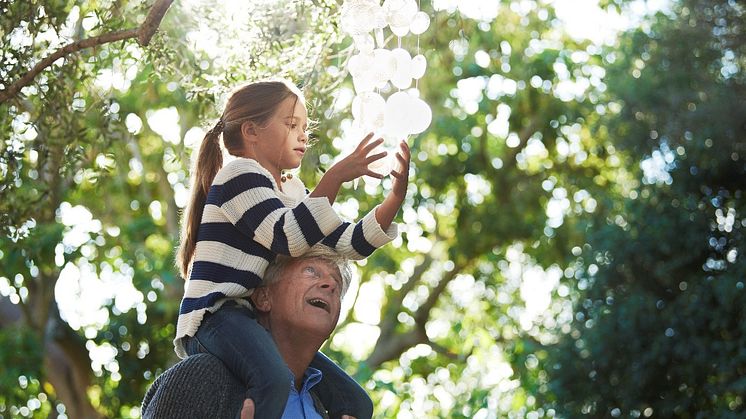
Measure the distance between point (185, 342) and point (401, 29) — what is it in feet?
4.29

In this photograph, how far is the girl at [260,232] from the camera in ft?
12.1

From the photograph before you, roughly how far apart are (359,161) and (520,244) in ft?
42.8

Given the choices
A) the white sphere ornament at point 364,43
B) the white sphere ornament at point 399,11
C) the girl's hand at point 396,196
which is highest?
the white sphere ornament at point 399,11

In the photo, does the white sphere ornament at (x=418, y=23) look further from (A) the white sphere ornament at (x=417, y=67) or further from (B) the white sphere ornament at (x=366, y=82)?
(B) the white sphere ornament at (x=366, y=82)

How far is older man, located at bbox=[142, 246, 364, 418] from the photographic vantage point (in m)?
3.64

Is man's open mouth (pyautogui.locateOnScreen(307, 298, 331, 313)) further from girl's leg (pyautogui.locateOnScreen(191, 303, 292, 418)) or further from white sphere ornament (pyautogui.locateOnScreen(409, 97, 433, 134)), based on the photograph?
white sphere ornament (pyautogui.locateOnScreen(409, 97, 433, 134))

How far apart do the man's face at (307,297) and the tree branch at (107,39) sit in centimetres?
117

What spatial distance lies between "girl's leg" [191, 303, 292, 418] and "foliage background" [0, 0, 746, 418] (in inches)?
→ 194

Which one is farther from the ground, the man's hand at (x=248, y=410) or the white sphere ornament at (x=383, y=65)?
the white sphere ornament at (x=383, y=65)

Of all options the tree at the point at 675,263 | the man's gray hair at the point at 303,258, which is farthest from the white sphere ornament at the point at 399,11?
the tree at the point at 675,263

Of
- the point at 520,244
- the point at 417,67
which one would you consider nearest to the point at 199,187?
the point at 417,67

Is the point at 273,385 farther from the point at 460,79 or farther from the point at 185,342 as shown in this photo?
the point at 460,79

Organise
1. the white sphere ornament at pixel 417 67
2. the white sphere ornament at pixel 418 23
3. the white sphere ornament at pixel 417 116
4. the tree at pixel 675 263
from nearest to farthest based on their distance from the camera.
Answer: the white sphere ornament at pixel 417 116, the white sphere ornament at pixel 417 67, the white sphere ornament at pixel 418 23, the tree at pixel 675 263

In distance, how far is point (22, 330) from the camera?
13117 millimetres
